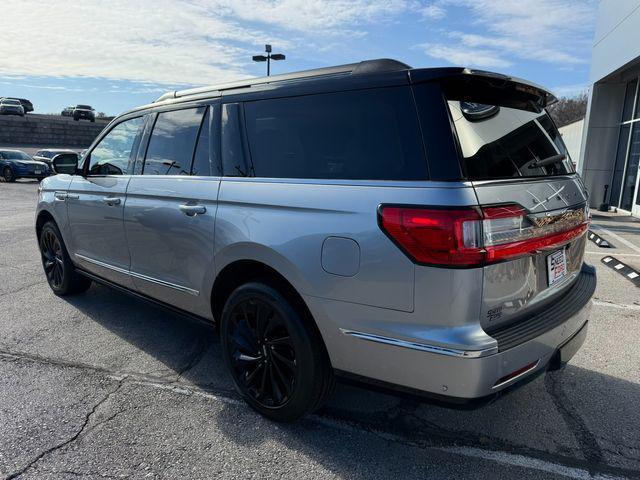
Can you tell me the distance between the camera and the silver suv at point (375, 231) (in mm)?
2068

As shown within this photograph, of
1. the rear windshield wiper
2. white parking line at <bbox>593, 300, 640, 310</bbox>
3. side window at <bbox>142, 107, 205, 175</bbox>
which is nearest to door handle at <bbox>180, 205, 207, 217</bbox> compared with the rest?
side window at <bbox>142, 107, 205, 175</bbox>

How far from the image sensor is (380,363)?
2.29 m

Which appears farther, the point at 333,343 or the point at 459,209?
the point at 333,343

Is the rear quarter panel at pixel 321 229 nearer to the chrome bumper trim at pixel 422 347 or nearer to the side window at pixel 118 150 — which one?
the chrome bumper trim at pixel 422 347

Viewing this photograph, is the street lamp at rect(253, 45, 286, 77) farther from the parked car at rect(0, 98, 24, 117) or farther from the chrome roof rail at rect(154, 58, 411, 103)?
the parked car at rect(0, 98, 24, 117)

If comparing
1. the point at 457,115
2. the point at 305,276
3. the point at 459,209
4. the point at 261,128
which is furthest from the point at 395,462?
the point at 261,128

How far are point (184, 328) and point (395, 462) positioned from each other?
8.00 feet

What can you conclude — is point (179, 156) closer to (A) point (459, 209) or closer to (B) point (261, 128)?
(B) point (261, 128)

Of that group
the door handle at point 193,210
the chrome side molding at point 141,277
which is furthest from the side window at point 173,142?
the chrome side molding at point 141,277

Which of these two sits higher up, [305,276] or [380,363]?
[305,276]

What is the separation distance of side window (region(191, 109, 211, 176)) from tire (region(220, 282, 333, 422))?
88 centimetres

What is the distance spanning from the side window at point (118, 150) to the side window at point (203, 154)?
2.85ft

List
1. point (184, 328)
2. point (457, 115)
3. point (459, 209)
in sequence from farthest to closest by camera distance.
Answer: point (184, 328), point (457, 115), point (459, 209)

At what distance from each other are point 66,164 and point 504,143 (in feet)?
13.3
